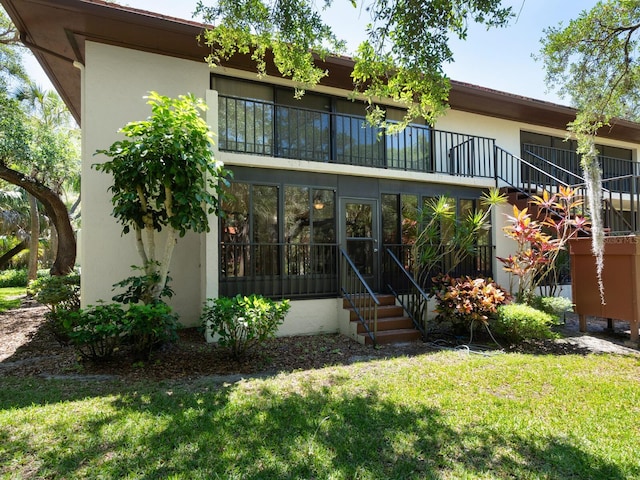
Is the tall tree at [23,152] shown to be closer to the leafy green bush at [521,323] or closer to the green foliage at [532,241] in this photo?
the leafy green bush at [521,323]

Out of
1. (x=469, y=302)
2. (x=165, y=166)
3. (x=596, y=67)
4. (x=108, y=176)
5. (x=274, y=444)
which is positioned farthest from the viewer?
(x=596, y=67)

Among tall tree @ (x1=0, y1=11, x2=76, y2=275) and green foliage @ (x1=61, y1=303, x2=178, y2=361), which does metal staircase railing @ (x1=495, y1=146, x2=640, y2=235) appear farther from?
tall tree @ (x1=0, y1=11, x2=76, y2=275)

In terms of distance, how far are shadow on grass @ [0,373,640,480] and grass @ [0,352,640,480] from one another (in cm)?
1

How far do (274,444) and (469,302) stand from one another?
16.4 feet

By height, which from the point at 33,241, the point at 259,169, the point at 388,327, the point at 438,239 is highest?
the point at 259,169

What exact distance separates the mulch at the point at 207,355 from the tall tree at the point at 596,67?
168 cm

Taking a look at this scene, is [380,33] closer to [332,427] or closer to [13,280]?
[332,427]

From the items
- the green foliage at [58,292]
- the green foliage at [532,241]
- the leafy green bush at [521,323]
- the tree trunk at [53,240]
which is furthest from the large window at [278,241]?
the tree trunk at [53,240]

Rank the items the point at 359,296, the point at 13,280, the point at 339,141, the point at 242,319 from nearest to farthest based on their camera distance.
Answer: the point at 242,319 < the point at 359,296 < the point at 339,141 < the point at 13,280

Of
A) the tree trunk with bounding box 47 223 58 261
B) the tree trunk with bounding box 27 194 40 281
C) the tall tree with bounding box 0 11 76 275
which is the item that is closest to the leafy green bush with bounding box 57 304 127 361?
the tall tree with bounding box 0 11 76 275

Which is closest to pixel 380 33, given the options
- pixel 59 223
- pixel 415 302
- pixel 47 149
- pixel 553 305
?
pixel 415 302

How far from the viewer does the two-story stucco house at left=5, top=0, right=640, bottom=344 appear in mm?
7086

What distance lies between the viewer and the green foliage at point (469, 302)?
271 inches

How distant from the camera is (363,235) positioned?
8.81m
